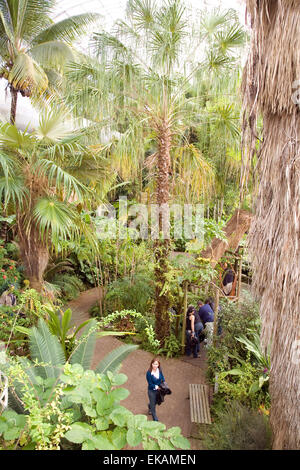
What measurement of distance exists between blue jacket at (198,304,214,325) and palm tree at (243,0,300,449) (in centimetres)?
345

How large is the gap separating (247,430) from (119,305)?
197 inches

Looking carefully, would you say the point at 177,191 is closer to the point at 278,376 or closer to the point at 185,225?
the point at 185,225

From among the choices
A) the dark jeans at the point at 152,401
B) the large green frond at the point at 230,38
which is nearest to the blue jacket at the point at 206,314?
the dark jeans at the point at 152,401

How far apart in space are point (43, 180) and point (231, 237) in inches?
197

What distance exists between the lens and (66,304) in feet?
29.6

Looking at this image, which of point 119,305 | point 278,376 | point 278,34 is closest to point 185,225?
point 119,305

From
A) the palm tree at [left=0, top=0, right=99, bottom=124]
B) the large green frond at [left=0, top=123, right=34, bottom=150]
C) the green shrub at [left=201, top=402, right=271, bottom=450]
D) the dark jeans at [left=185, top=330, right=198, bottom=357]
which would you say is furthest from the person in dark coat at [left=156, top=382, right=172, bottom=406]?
the palm tree at [left=0, top=0, right=99, bottom=124]

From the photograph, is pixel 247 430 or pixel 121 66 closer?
pixel 247 430

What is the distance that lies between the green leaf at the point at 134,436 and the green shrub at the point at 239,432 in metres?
1.93

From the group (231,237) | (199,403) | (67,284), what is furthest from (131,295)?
(199,403)

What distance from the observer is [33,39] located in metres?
8.69

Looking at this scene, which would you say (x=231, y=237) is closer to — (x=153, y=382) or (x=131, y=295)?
(x=131, y=295)

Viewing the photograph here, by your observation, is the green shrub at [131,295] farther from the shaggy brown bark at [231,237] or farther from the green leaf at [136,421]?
the green leaf at [136,421]

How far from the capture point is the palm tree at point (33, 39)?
775cm
